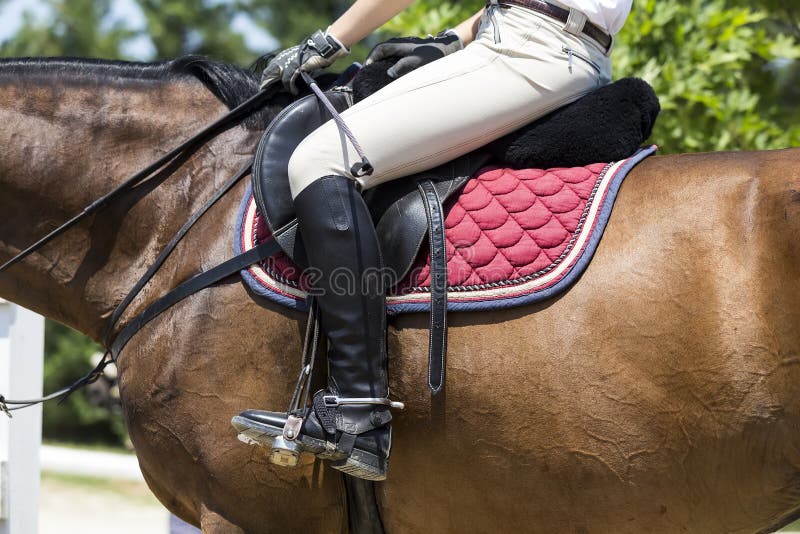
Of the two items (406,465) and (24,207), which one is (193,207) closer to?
(24,207)

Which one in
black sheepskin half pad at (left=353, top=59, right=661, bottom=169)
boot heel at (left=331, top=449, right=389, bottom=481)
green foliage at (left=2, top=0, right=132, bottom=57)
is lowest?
boot heel at (left=331, top=449, right=389, bottom=481)

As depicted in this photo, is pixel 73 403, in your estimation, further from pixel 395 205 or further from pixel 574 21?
pixel 574 21

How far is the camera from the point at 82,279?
3.02 meters

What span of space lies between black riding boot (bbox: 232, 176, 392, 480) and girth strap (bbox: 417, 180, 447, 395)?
0.15 m

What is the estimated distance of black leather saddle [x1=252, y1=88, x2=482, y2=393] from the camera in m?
2.62

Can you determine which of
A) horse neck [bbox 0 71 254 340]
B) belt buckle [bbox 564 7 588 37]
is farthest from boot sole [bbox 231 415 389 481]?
belt buckle [bbox 564 7 588 37]

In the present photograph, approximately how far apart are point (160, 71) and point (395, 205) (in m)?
1.06

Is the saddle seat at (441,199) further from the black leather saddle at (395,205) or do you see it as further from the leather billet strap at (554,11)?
the leather billet strap at (554,11)

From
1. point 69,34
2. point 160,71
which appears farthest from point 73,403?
point 160,71

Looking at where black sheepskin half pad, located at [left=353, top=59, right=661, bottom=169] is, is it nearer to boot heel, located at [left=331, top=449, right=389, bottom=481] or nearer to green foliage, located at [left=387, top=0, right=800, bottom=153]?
boot heel, located at [left=331, top=449, right=389, bottom=481]

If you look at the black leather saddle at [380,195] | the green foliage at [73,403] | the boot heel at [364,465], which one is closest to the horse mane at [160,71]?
the black leather saddle at [380,195]

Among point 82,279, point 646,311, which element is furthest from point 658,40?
point 82,279

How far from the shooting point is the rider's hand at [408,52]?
288cm

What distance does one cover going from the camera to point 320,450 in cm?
259
